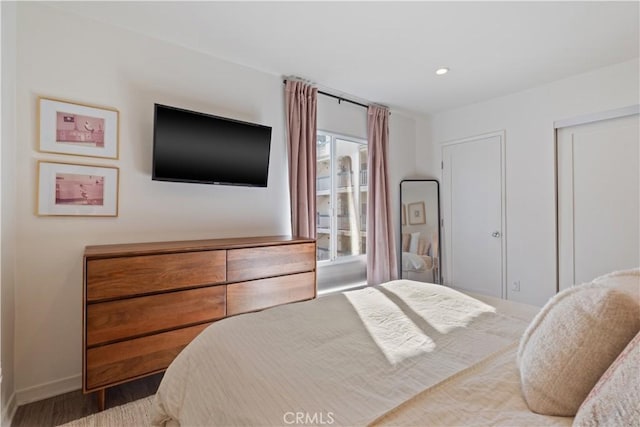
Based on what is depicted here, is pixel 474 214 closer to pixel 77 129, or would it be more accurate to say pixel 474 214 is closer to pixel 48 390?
pixel 77 129

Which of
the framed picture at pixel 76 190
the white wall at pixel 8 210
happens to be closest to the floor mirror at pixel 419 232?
the framed picture at pixel 76 190

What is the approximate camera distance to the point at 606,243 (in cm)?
301

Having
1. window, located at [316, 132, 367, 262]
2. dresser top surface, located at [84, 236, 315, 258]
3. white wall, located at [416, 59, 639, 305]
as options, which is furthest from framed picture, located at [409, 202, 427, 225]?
dresser top surface, located at [84, 236, 315, 258]

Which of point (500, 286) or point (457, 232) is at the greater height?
point (457, 232)

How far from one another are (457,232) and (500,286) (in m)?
0.83

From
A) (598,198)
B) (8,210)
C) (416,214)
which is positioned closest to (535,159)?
(598,198)

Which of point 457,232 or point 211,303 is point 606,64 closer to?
point 457,232

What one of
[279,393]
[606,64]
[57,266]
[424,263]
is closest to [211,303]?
[57,266]

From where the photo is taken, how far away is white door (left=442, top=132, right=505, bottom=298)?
377cm

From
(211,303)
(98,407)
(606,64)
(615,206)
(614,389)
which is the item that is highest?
(606,64)

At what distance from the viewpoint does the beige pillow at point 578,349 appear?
743 millimetres

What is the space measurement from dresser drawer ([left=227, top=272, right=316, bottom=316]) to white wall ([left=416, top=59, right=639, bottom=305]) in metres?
2.53

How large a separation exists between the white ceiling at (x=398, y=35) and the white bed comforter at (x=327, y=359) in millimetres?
1912

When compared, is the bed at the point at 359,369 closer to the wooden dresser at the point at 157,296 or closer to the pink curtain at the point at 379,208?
the wooden dresser at the point at 157,296
